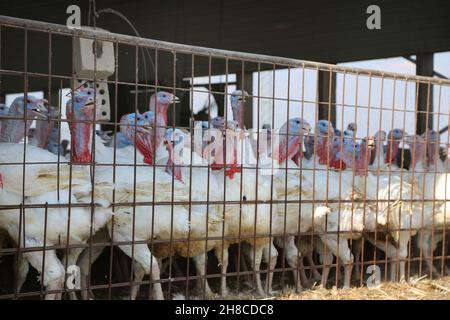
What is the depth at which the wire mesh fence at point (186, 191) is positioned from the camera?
5.02m

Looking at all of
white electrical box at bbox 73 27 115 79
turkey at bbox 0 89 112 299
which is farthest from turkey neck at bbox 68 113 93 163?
white electrical box at bbox 73 27 115 79

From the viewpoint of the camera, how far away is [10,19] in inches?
171

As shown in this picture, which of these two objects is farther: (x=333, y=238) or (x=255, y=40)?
(x=255, y=40)

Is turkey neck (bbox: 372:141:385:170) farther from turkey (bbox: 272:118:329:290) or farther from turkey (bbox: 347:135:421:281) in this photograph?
turkey (bbox: 272:118:329:290)

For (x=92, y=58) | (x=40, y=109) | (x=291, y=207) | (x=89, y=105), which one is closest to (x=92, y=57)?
(x=92, y=58)

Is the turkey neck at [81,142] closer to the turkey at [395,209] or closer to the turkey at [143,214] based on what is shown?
the turkey at [143,214]

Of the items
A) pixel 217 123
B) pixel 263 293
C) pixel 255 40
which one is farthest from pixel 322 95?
pixel 263 293

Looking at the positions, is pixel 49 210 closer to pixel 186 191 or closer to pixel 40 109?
pixel 186 191

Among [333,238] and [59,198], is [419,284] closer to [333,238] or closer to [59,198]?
[333,238]

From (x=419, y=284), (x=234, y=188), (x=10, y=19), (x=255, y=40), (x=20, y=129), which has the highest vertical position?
(x=255, y=40)

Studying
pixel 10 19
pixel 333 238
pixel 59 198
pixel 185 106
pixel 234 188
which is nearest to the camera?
pixel 10 19

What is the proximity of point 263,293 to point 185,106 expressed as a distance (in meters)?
8.46

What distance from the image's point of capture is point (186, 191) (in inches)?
235

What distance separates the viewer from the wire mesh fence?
198 inches
